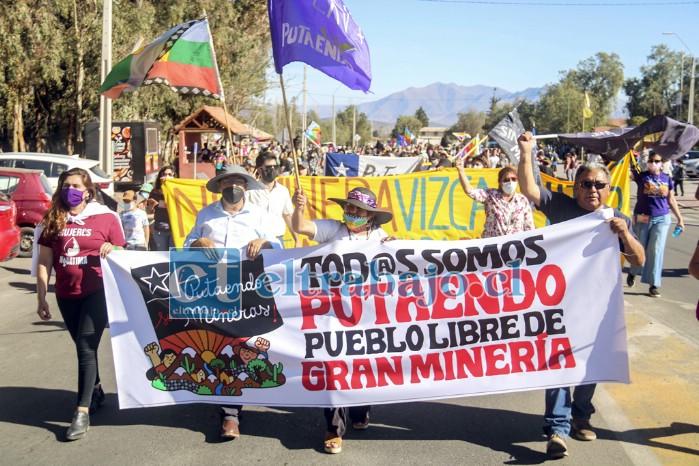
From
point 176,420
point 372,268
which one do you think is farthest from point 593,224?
point 176,420

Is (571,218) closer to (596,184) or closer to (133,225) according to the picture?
(596,184)

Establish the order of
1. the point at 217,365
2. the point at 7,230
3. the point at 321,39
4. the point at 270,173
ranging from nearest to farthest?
the point at 217,365, the point at 321,39, the point at 270,173, the point at 7,230

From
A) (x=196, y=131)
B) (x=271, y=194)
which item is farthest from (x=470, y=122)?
(x=271, y=194)

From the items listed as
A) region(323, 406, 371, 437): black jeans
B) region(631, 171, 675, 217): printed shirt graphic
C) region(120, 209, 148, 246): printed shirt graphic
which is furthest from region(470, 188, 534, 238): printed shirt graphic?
region(120, 209, 148, 246): printed shirt graphic

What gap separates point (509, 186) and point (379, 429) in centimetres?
259

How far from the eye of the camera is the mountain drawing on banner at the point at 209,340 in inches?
195

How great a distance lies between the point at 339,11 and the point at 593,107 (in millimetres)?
97321

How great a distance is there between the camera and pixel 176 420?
5375 mm

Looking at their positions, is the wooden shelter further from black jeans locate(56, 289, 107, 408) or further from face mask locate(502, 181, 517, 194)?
black jeans locate(56, 289, 107, 408)

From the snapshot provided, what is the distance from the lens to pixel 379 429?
5.18 meters

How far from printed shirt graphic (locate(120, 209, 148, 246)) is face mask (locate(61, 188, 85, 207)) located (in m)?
4.36

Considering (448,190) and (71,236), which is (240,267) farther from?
A: (448,190)

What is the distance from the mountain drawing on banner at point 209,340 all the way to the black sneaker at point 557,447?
1.72 meters

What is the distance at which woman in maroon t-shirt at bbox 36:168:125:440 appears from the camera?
5.11 m
